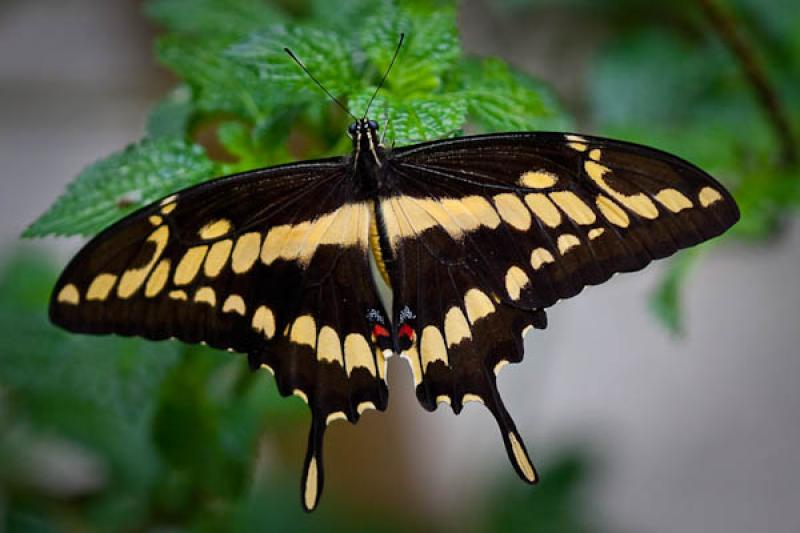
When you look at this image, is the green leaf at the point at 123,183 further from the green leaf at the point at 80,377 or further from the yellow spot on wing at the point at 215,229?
the green leaf at the point at 80,377

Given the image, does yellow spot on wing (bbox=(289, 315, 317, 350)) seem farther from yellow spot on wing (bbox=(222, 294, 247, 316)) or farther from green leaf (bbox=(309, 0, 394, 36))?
green leaf (bbox=(309, 0, 394, 36))

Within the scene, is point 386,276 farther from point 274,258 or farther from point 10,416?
point 10,416

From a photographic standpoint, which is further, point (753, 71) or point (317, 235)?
point (753, 71)

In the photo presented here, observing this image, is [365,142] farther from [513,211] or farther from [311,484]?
[311,484]

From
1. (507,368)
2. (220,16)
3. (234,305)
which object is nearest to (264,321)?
(234,305)

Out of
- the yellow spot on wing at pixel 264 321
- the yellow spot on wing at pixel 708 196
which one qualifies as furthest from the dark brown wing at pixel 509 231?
the yellow spot on wing at pixel 264 321

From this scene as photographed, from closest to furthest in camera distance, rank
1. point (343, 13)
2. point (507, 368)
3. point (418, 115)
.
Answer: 1. point (418, 115)
2. point (343, 13)
3. point (507, 368)

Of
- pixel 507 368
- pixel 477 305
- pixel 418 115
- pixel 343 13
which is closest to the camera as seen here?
pixel 418 115

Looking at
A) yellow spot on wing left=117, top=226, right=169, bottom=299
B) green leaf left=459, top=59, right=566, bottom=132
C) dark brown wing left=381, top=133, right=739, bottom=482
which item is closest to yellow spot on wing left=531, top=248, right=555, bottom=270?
dark brown wing left=381, top=133, right=739, bottom=482
